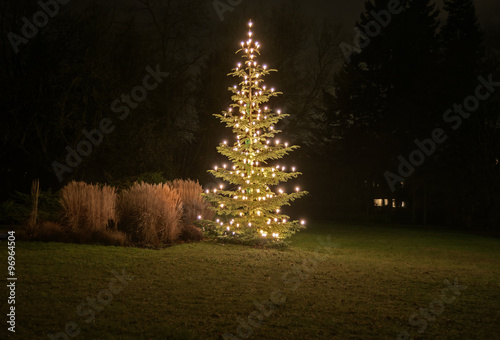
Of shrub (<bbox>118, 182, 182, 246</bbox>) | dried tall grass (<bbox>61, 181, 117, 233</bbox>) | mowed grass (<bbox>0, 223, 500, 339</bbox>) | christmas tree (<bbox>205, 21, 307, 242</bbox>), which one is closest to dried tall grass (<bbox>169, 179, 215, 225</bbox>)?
christmas tree (<bbox>205, 21, 307, 242</bbox>)

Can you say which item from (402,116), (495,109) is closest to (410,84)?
(402,116)

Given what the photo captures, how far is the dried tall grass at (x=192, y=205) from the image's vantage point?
500 inches

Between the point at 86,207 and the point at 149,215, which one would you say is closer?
the point at 86,207

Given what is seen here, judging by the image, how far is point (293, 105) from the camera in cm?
3011

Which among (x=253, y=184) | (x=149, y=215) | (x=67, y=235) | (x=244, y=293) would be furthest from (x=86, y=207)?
(x=244, y=293)

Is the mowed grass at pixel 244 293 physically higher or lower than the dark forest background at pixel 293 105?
lower

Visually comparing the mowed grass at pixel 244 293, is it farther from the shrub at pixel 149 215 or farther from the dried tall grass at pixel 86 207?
the dried tall grass at pixel 86 207

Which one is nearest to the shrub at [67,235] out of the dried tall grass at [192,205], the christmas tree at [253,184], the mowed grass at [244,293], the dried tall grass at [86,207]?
the dried tall grass at [86,207]

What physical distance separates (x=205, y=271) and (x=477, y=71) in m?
20.9

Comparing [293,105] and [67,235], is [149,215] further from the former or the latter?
[293,105]

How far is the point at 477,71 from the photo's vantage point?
23.0 m

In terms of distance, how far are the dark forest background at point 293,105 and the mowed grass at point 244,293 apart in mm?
8325

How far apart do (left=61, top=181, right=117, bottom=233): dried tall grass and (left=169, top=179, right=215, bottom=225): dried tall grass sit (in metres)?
2.54

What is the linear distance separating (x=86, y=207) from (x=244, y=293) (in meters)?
5.66
